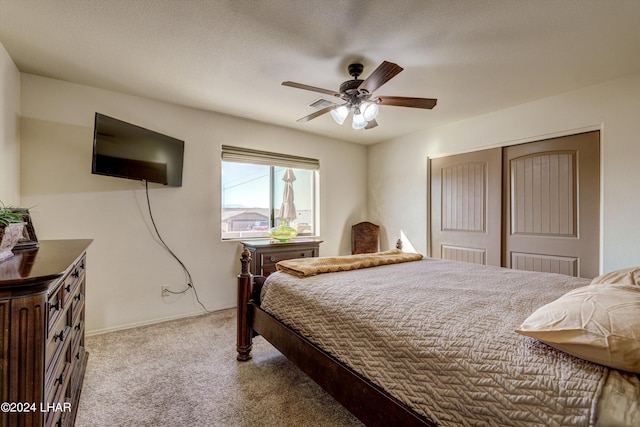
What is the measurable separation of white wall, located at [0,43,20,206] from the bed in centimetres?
208

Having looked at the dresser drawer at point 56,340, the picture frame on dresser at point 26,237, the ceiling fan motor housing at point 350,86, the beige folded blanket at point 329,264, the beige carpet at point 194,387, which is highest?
the ceiling fan motor housing at point 350,86

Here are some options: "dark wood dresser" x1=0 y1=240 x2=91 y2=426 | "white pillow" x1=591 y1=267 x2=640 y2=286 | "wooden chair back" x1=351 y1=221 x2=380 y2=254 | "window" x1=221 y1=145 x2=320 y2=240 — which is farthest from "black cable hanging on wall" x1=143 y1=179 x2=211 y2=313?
"white pillow" x1=591 y1=267 x2=640 y2=286

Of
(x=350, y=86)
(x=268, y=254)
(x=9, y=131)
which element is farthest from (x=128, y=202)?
(x=350, y=86)

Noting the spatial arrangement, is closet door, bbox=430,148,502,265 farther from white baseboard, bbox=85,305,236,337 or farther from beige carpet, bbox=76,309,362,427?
white baseboard, bbox=85,305,236,337

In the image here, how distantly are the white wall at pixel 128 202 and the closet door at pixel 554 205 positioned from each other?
2.86m

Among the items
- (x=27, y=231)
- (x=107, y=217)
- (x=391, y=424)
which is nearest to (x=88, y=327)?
(x=107, y=217)

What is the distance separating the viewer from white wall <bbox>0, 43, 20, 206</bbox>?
2.05m

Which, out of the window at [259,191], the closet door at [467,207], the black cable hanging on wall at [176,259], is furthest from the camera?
the window at [259,191]

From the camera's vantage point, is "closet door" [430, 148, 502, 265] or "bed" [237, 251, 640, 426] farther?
"closet door" [430, 148, 502, 265]

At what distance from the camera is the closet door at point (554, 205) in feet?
8.79

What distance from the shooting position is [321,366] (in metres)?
1.46

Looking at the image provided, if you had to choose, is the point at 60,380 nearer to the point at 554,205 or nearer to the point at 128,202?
the point at 128,202

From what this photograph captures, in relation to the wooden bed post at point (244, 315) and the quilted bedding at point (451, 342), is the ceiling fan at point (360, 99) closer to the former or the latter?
the quilted bedding at point (451, 342)

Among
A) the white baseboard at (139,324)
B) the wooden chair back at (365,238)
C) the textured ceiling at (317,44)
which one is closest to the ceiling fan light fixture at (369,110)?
the textured ceiling at (317,44)
